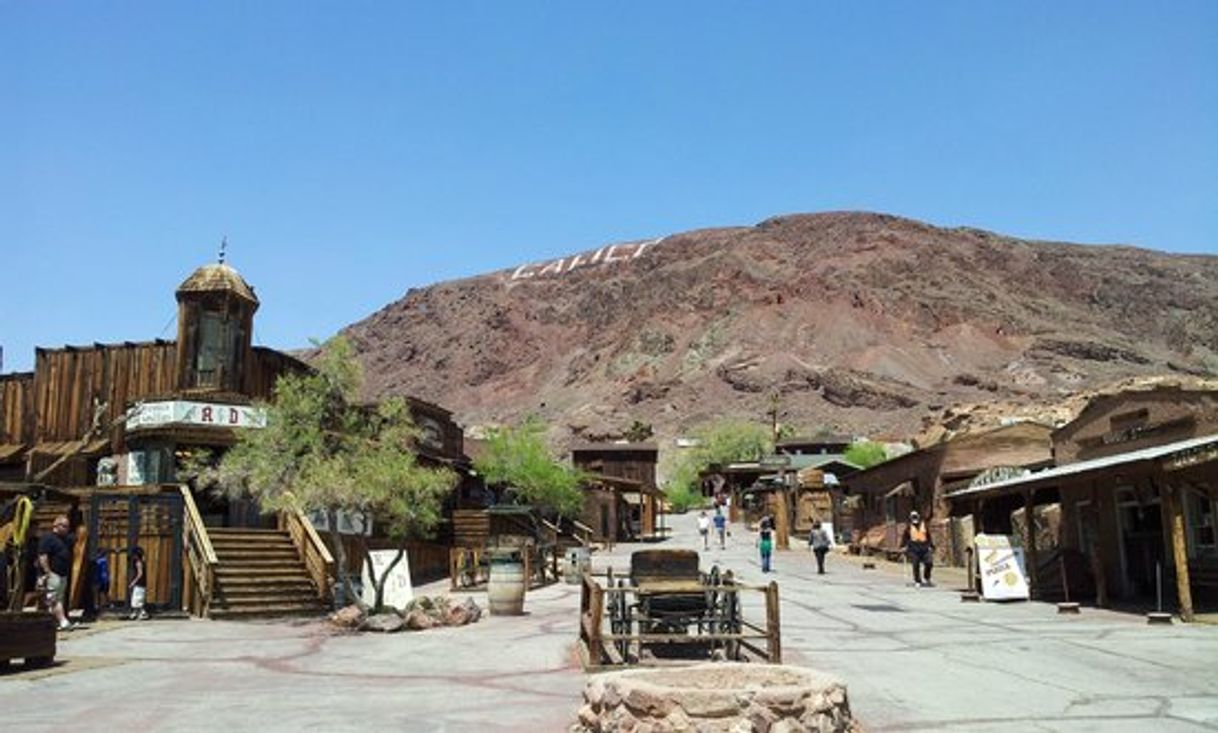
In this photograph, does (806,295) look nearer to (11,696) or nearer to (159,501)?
(159,501)

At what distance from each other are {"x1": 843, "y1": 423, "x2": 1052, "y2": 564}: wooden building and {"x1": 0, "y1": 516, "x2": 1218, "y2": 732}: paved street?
12.8 metres

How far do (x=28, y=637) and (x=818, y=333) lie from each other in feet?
421

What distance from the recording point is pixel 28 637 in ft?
40.8

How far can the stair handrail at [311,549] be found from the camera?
74.9ft

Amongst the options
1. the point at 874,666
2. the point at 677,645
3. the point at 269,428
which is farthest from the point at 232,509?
the point at 874,666

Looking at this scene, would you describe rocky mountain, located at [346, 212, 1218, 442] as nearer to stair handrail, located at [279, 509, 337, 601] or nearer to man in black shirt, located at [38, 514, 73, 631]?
stair handrail, located at [279, 509, 337, 601]

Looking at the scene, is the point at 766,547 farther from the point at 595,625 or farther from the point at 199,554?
the point at 595,625

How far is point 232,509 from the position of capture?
2756 cm

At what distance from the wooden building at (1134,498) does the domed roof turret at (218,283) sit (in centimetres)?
2024

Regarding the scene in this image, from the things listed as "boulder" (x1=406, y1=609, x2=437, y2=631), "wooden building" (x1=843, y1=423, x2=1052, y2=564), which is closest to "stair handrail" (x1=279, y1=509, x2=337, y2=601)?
"boulder" (x1=406, y1=609, x2=437, y2=631)

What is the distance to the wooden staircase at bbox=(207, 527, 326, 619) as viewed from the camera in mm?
21058

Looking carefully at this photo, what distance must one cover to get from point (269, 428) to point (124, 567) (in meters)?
4.43

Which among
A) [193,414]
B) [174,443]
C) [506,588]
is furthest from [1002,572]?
[174,443]

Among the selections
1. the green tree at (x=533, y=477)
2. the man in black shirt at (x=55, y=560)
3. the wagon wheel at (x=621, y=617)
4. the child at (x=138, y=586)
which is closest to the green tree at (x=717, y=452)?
the green tree at (x=533, y=477)
